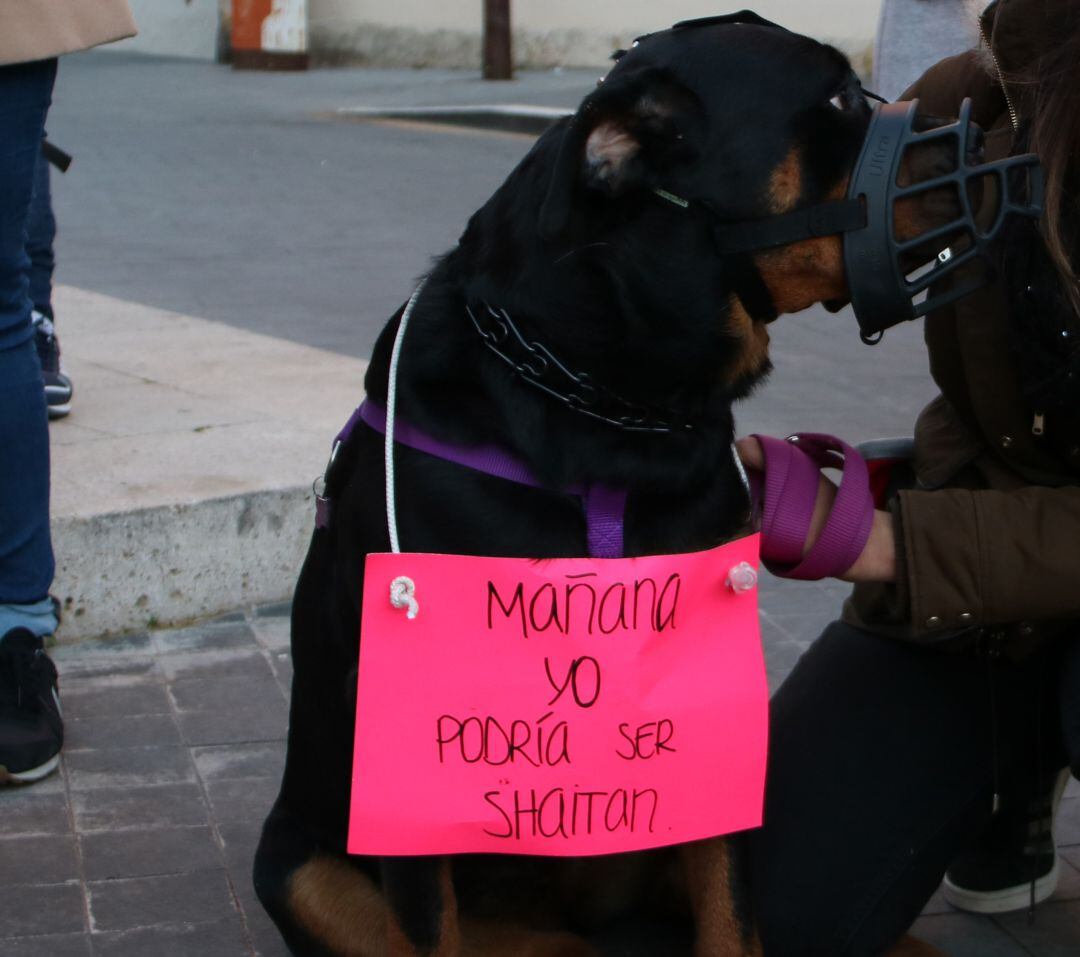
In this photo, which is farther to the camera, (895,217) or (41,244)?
(41,244)

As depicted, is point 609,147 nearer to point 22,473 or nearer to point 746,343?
point 746,343

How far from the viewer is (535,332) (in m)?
2.08

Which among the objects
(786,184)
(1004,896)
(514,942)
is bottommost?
(1004,896)

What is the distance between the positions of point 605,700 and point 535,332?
0.49 m

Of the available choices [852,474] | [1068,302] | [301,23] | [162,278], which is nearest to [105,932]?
[852,474]

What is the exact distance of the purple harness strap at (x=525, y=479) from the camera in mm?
2090

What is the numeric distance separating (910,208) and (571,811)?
883 millimetres

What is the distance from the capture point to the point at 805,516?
2295 millimetres

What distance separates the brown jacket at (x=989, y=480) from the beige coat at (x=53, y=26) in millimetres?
1365

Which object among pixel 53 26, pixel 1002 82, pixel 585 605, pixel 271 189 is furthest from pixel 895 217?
pixel 271 189

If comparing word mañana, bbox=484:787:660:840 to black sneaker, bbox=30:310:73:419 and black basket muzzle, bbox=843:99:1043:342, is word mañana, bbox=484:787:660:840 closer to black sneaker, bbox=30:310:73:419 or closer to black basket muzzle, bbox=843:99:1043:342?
black basket muzzle, bbox=843:99:1043:342

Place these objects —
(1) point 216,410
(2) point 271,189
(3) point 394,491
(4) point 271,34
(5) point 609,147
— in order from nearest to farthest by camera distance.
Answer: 1. (5) point 609,147
2. (3) point 394,491
3. (1) point 216,410
4. (2) point 271,189
5. (4) point 271,34

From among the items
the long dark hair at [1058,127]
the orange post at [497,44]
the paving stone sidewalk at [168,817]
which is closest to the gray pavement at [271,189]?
the orange post at [497,44]

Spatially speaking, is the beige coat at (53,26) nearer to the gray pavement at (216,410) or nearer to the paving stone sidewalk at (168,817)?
the gray pavement at (216,410)
